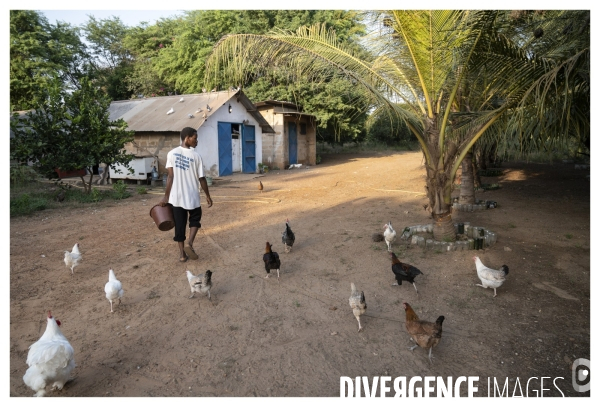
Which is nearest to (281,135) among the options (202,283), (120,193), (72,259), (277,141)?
A: (277,141)

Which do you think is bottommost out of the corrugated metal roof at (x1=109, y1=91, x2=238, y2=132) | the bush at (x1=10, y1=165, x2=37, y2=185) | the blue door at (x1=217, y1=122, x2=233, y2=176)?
the bush at (x1=10, y1=165, x2=37, y2=185)

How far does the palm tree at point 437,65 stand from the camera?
505 centimetres

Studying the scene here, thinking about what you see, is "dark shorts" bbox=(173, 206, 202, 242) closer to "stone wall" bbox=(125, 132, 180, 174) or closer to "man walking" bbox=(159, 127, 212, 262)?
"man walking" bbox=(159, 127, 212, 262)

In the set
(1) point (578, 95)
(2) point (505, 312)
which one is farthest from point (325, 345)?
(1) point (578, 95)

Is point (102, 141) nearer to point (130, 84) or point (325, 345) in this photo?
point (325, 345)

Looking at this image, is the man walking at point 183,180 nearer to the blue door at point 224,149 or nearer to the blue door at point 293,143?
the blue door at point 224,149

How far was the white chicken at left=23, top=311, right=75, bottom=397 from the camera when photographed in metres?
2.70

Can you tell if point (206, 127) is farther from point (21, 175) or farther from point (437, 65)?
point (437, 65)

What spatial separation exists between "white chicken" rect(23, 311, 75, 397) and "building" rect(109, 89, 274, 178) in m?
13.3

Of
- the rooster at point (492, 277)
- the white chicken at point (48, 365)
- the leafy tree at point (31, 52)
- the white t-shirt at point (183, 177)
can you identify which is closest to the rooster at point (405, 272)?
the rooster at point (492, 277)

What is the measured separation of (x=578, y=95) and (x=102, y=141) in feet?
37.6

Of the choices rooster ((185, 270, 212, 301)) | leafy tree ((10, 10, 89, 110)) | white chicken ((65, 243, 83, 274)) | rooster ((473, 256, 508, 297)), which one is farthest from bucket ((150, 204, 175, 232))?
leafy tree ((10, 10, 89, 110))

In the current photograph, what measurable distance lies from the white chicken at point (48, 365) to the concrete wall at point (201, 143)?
44.6 feet

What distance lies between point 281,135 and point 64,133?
40.6 ft
